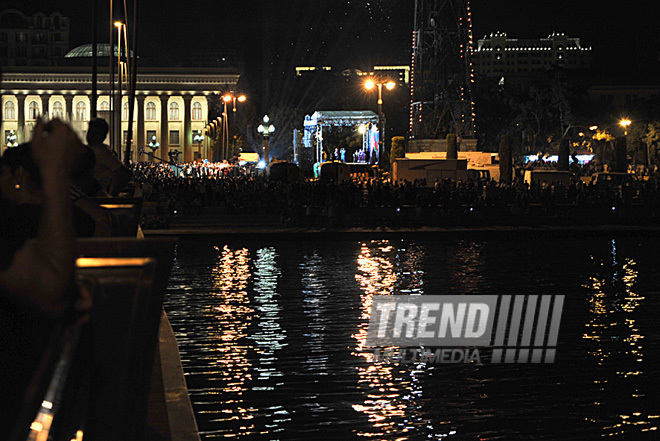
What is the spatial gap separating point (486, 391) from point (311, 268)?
41.1 feet

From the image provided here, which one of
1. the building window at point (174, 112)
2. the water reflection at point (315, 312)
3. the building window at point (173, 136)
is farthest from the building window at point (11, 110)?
the water reflection at point (315, 312)

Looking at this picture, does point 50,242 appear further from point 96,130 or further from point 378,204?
point 378,204

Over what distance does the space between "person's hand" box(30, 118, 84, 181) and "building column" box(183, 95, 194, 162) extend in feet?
449

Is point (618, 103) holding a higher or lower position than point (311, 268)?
higher

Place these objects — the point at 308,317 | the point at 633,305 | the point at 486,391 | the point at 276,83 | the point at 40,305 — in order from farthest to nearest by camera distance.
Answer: the point at 276,83, the point at 633,305, the point at 308,317, the point at 486,391, the point at 40,305

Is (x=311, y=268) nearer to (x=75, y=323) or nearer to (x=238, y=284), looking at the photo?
(x=238, y=284)

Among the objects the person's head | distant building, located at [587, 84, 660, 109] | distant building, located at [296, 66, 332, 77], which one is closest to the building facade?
distant building, located at [296, 66, 332, 77]

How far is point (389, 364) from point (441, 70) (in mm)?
49389

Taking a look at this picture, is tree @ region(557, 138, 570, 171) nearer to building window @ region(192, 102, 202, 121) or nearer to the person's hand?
the person's hand

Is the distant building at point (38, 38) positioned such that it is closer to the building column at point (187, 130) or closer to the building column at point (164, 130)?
the building column at point (164, 130)

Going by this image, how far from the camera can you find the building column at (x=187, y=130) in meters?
138

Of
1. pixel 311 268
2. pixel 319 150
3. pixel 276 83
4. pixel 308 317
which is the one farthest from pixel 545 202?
pixel 276 83

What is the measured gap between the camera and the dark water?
29.1 feet

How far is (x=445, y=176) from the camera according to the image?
47031mm
